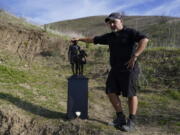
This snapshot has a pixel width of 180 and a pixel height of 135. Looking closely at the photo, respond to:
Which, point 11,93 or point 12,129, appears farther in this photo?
point 11,93

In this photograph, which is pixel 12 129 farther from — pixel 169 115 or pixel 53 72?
pixel 53 72

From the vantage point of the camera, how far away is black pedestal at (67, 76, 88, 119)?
20.4 feet

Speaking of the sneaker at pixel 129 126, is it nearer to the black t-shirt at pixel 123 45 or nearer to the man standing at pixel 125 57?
the man standing at pixel 125 57

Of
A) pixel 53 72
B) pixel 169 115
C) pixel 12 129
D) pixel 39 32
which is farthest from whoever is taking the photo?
pixel 39 32

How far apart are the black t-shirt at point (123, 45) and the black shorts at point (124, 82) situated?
113 mm

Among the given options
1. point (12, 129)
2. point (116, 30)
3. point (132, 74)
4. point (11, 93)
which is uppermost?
point (116, 30)

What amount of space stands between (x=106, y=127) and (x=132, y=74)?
1053 millimetres

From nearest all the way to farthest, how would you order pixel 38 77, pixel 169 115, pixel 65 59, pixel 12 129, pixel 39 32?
pixel 12 129, pixel 169 115, pixel 38 77, pixel 65 59, pixel 39 32

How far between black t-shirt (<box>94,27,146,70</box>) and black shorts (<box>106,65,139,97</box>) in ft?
0.37

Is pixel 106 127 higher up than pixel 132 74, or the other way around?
pixel 132 74

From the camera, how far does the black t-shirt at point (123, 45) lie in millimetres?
5488

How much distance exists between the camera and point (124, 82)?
18.5ft

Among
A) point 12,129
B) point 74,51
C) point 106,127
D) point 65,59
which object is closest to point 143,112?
point 106,127

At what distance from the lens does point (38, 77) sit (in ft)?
30.1
